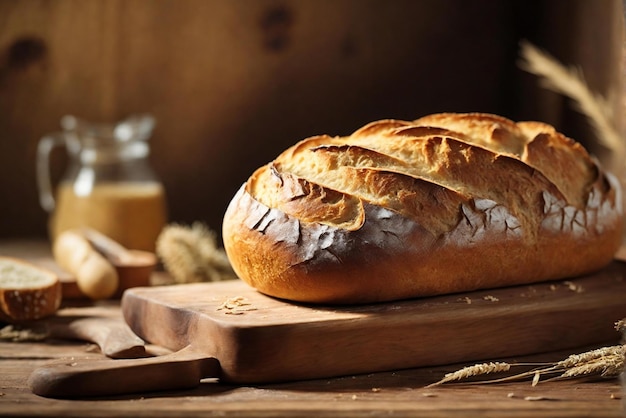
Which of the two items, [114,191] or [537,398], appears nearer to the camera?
[537,398]

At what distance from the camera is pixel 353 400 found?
1358 mm

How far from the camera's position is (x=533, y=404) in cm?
134

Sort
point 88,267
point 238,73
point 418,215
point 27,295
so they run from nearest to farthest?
1. point 418,215
2. point 27,295
3. point 88,267
4. point 238,73

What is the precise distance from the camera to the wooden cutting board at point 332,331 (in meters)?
1.44

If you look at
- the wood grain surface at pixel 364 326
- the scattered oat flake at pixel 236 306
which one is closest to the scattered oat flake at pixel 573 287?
the wood grain surface at pixel 364 326

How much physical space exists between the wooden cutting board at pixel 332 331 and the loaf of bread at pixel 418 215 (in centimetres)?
5

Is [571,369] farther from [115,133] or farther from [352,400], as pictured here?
[115,133]

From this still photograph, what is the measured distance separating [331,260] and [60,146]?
194 cm

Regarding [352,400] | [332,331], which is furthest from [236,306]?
[352,400]

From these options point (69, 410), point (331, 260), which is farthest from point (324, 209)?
point (69, 410)

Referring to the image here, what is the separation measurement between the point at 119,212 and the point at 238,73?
0.86 meters

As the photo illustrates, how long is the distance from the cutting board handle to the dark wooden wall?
1.87m

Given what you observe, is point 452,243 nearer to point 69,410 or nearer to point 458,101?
point 69,410

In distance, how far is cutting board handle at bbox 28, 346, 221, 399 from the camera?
1.36 meters
